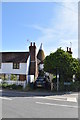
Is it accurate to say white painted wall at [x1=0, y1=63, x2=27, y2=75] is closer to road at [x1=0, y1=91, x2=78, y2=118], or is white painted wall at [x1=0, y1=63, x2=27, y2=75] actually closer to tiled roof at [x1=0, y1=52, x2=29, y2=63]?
tiled roof at [x1=0, y1=52, x2=29, y2=63]

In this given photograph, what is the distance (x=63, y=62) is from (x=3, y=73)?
13.7 m

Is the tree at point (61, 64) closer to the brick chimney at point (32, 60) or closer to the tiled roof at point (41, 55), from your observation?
the brick chimney at point (32, 60)

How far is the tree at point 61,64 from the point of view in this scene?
2392 cm

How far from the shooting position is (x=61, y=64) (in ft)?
78.4

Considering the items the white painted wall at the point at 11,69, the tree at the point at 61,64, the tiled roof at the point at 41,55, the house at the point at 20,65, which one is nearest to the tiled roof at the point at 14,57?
the house at the point at 20,65

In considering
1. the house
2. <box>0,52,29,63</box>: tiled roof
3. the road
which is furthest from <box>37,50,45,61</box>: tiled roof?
the road

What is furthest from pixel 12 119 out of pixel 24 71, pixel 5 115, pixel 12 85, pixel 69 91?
pixel 24 71

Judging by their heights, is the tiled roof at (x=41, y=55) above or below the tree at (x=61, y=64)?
above

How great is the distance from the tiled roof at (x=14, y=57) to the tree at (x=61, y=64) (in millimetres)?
8956

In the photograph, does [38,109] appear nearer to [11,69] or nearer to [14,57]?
[11,69]

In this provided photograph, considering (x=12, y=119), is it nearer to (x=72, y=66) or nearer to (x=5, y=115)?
(x=5, y=115)

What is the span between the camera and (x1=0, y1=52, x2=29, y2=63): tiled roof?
33981 mm

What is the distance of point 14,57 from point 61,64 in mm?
13201

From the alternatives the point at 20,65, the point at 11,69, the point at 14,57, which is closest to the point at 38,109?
the point at 20,65
